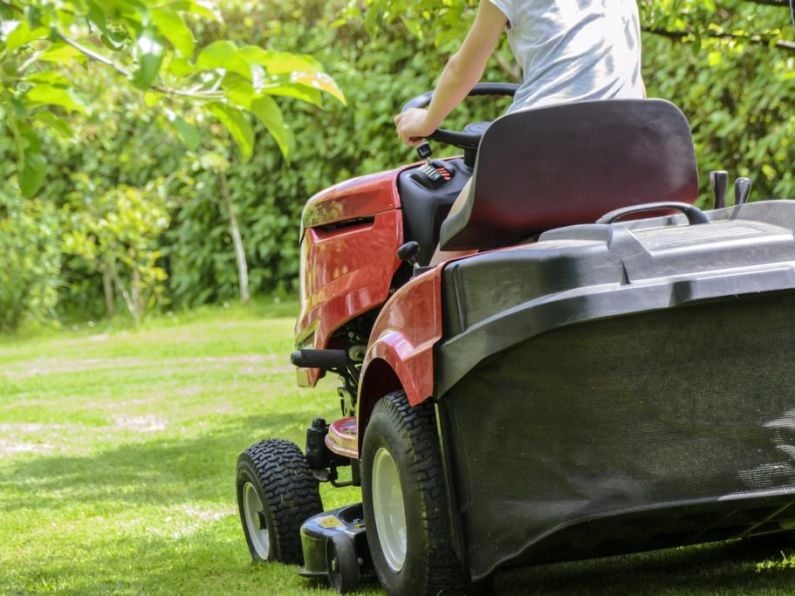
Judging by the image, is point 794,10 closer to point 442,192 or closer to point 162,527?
point 442,192

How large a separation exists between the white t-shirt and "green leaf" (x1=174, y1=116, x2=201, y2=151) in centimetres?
90

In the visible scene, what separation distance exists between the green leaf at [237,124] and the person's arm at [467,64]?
838 millimetres

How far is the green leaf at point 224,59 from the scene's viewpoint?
2352 mm

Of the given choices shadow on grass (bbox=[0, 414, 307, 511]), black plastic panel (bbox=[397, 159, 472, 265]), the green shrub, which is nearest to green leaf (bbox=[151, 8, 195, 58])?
black plastic panel (bbox=[397, 159, 472, 265])

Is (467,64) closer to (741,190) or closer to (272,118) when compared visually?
(741,190)

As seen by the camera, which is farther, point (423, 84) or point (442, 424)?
point (423, 84)

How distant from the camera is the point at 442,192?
384 cm

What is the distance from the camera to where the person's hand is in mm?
3515

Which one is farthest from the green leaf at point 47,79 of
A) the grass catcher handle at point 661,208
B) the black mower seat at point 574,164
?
the grass catcher handle at point 661,208

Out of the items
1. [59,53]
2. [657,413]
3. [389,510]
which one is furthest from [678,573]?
[59,53]

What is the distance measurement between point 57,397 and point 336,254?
663cm

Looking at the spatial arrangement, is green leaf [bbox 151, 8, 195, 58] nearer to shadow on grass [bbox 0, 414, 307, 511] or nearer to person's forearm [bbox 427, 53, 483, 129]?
person's forearm [bbox 427, 53, 483, 129]

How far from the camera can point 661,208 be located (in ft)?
10.1

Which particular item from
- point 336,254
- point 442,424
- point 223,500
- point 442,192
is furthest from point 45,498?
point 442,424
